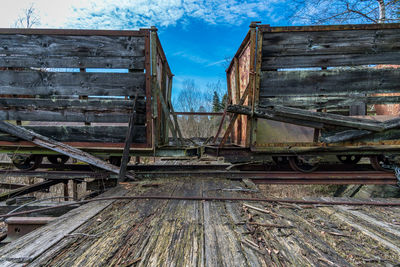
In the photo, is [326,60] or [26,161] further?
[26,161]

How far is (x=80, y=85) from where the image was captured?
12.9 ft

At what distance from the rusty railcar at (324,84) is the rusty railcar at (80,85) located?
2.05m

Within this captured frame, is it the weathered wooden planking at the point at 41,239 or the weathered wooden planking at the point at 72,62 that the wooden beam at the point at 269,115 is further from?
the weathered wooden planking at the point at 41,239

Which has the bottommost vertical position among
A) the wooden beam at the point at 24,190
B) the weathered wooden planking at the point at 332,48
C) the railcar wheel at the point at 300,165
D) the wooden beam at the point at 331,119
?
the wooden beam at the point at 24,190

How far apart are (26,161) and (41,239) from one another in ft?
13.1

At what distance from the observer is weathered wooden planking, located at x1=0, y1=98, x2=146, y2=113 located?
3924mm

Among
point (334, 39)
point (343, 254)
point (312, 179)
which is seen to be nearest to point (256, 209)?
point (343, 254)

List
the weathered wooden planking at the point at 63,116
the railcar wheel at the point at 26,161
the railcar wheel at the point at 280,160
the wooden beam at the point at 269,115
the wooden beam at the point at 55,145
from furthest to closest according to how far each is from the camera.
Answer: the railcar wheel at the point at 280,160 → the railcar wheel at the point at 26,161 → the weathered wooden planking at the point at 63,116 → the wooden beam at the point at 269,115 → the wooden beam at the point at 55,145

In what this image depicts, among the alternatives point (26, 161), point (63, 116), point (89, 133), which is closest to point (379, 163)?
Answer: point (89, 133)

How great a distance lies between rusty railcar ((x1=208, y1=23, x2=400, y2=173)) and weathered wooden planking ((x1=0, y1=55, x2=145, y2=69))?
237 cm

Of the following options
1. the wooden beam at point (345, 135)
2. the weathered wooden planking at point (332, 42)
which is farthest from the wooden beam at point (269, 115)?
the weathered wooden planking at point (332, 42)

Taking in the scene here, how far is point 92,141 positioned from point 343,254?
4.45 meters

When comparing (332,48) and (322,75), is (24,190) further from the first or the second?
(332,48)

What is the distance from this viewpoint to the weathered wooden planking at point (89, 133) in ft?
13.2
